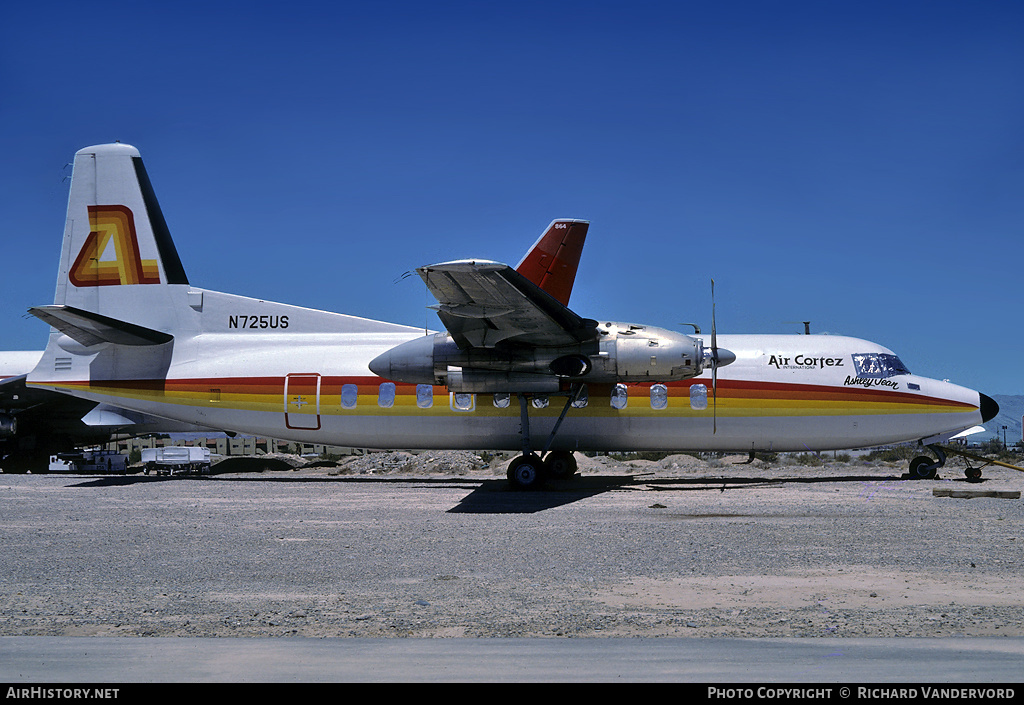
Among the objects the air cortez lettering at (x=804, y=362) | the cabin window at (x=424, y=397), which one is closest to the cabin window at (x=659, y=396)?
the air cortez lettering at (x=804, y=362)

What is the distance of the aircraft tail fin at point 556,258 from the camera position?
20.9 metres

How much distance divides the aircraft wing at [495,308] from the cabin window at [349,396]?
401 cm

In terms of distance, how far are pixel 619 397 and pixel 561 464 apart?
2.61m

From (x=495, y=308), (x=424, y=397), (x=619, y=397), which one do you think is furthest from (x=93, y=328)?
(x=619, y=397)

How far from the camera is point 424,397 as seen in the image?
20.6 meters

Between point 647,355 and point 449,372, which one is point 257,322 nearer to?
point 449,372

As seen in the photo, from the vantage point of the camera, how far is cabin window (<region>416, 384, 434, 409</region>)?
20.5m

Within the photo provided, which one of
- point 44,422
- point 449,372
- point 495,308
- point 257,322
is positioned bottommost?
point 44,422

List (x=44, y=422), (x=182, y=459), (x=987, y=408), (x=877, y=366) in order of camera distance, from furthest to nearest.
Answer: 1. (x=44, y=422)
2. (x=182, y=459)
3. (x=877, y=366)
4. (x=987, y=408)

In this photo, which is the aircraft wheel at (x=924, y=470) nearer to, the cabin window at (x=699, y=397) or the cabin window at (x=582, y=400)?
the cabin window at (x=699, y=397)

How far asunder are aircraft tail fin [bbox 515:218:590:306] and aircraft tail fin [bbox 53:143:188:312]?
9670 millimetres

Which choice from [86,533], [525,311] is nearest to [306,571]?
[86,533]

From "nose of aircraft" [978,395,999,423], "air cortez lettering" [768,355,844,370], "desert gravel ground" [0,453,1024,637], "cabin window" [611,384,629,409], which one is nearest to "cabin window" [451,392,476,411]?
"desert gravel ground" [0,453,1024,637]

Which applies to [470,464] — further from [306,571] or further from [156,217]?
[306,571]
